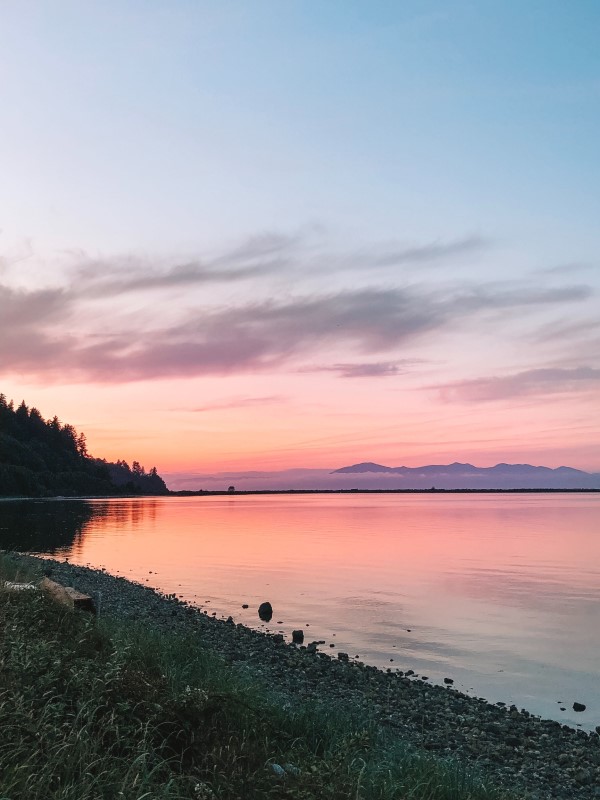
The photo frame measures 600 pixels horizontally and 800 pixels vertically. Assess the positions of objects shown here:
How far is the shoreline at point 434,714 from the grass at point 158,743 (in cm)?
228

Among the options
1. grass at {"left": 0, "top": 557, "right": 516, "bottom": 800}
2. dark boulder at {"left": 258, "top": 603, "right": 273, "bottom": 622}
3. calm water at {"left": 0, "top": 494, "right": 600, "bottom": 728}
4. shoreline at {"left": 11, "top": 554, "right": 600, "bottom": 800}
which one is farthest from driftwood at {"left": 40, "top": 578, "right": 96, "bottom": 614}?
dark boulder at {"left": 258, "top": 603, "right": 273, "bottom": 622}

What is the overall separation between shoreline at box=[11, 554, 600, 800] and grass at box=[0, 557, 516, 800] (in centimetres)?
228

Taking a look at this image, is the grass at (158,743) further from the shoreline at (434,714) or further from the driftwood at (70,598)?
the driftwood at (70,598)

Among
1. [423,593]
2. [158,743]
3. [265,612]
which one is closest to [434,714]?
[158,743]

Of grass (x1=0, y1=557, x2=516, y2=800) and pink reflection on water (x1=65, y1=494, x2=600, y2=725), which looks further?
pink reflection on water (x1=65, y1=494, x2=600, y2=725)

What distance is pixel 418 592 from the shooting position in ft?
146

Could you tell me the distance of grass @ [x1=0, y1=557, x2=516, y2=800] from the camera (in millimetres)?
7812

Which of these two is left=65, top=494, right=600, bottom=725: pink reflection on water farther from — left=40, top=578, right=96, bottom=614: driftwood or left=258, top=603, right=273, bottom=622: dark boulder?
left=40, top=578, right=96, bottom=614: driftwood

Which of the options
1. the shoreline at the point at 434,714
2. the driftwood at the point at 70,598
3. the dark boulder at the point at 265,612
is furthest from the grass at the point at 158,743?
the dark boulder at the point at 265,612

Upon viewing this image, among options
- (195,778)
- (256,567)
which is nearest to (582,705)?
(195,778)

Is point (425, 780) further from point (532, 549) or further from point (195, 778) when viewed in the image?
point (532, 549)

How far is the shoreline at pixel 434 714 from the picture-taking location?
14.5 metres

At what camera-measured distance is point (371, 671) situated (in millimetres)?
22938

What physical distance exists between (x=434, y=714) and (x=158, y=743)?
1096 cm
